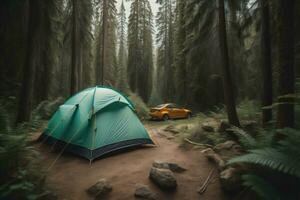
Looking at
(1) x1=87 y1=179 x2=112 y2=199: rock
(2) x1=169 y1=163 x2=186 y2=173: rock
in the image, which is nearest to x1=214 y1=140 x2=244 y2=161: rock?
(2) x1=169 y1=163 x2=186 y2=173: rock

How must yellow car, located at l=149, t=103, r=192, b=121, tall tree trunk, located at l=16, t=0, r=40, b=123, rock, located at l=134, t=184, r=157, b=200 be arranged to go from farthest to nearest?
1. yellow car, located at l=149, t=103, r=192, b=121
2. tall tree trunk, located at l=16, t=0, r=40, b=123
3. rock, located at l=134, t=184, r=157, b=200

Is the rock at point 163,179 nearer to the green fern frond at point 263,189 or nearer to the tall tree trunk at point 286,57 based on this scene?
the green fern frond at point 263,189

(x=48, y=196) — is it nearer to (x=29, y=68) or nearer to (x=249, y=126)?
(x=29, y=68)

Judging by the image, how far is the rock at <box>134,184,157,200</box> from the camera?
15.0 ft

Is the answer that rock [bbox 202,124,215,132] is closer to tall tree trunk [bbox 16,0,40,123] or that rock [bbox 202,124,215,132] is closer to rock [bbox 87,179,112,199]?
rock [bbox 87,179,112,199]

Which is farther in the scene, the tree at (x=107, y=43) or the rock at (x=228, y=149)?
the tree at (x=107, y=43)

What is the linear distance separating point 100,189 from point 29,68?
5.58 metres

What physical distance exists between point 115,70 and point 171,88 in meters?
11.8

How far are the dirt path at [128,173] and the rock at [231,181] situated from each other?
0.62ft

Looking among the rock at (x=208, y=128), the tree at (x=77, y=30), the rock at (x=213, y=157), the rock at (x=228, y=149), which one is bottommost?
the rock at (x=213, y=157)

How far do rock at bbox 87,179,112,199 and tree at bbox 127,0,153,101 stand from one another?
857 inches

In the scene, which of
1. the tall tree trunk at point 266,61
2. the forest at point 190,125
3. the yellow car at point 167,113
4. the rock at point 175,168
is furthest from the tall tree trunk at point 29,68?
the yellow car at point 167,113

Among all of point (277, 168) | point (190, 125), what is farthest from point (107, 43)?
point (277, 168)

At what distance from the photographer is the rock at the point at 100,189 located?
475 centimetres
